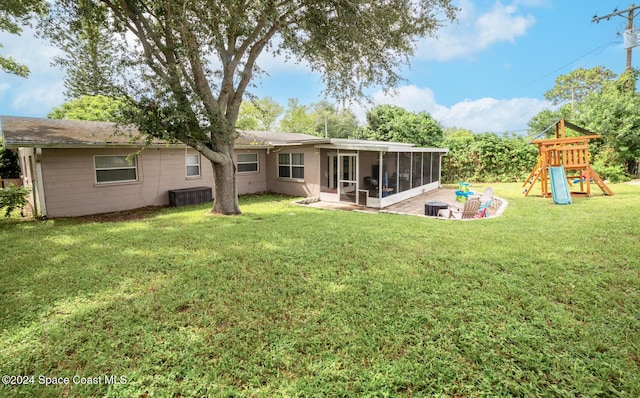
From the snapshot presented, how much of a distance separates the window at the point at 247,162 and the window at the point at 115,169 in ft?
14.8

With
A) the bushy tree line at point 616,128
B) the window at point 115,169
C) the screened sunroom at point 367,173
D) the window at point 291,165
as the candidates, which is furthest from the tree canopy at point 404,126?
the window at point 115,169

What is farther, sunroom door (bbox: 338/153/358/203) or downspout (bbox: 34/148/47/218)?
sunroom door (bbox: 338/153/358/203)

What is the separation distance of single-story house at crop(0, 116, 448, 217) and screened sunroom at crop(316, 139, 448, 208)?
0.04 meters

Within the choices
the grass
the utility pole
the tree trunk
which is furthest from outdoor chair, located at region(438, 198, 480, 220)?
the utility pole

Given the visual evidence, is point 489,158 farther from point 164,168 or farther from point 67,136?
point 67,136

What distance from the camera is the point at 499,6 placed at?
17.2 m

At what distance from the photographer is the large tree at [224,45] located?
7.49 m

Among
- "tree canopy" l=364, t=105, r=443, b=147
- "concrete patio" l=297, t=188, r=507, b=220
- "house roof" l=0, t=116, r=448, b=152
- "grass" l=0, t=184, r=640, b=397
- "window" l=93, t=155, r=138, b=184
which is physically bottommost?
"grass" l=0, t=184, r=640, b=397

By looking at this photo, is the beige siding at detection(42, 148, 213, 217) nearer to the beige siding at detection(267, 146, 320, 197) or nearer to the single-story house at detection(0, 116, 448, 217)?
the single-story house at detection(0, 116, 448, 217)

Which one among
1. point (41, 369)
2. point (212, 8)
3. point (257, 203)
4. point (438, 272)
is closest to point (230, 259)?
point (41, 369)

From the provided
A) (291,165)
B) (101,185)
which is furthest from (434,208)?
(101,185)

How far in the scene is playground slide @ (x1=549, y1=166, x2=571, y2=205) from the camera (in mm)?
10059

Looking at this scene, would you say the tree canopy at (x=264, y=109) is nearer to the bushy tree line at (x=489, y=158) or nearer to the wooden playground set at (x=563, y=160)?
the bushy tree line at (x=489, y=158)

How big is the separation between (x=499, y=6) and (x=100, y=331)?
73.4 feet
